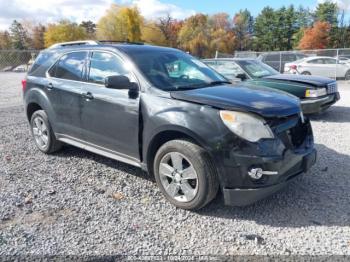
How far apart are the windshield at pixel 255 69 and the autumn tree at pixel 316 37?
2487 inches

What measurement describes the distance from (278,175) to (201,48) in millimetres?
69729

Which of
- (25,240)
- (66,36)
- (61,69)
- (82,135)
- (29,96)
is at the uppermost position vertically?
(66,36)

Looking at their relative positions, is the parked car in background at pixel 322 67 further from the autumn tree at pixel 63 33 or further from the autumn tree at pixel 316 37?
the autumn tree at pixel 63 33

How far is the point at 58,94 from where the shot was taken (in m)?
5.05

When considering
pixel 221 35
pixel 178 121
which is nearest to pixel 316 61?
pixel 178 121

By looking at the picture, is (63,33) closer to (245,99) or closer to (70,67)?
(70,67)

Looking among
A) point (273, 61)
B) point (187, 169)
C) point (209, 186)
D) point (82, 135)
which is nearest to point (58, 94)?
point (82, 135)

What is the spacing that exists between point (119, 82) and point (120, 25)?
245 feet

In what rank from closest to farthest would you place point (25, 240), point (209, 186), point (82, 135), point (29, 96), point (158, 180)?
point (25, 240)
point (209, 186)
point (158, 180)
point (82, 135)
point (29, 96)

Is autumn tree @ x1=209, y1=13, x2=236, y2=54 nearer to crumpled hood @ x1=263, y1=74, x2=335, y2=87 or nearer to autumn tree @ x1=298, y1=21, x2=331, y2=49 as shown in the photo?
autumn tree @ x1=298, y1=21, x2=331, y2=49

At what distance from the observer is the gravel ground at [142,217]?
3111 mm

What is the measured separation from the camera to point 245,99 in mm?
3660

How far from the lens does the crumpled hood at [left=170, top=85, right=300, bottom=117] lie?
3465 millimetres

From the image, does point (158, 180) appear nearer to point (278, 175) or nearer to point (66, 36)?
point (278, 175)
